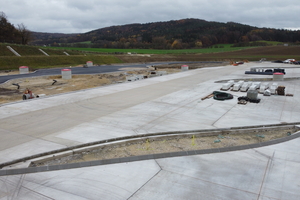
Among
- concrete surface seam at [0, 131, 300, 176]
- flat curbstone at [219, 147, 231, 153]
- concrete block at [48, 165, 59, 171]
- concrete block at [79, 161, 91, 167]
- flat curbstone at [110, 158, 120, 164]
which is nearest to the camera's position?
concrete surface seam at [0, 131, 300, 176]

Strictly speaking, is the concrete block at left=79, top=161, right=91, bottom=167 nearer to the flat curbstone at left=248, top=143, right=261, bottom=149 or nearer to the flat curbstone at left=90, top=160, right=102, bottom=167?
the flat curbstone at left=90, top=160, right=102, bottom=167

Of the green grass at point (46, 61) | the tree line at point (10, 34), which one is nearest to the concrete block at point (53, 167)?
the green grass at point (46, 61)

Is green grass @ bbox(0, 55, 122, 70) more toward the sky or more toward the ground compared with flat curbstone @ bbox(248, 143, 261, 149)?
more toward the sky

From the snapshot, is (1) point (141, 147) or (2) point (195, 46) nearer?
(1) point (141, 147)

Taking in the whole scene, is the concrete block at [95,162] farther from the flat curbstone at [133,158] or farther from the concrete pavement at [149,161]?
the flat curbstone at [133,158]

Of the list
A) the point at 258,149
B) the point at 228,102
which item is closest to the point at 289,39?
the point at 228,102

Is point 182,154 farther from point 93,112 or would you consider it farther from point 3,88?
point 3,88

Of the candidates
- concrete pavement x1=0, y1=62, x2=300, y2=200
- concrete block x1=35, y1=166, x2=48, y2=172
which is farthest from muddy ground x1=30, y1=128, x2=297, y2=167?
concrete pavement x1=0, y1=62, x2=300, y2=200

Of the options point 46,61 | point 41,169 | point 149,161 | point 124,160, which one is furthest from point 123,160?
point 46,61
